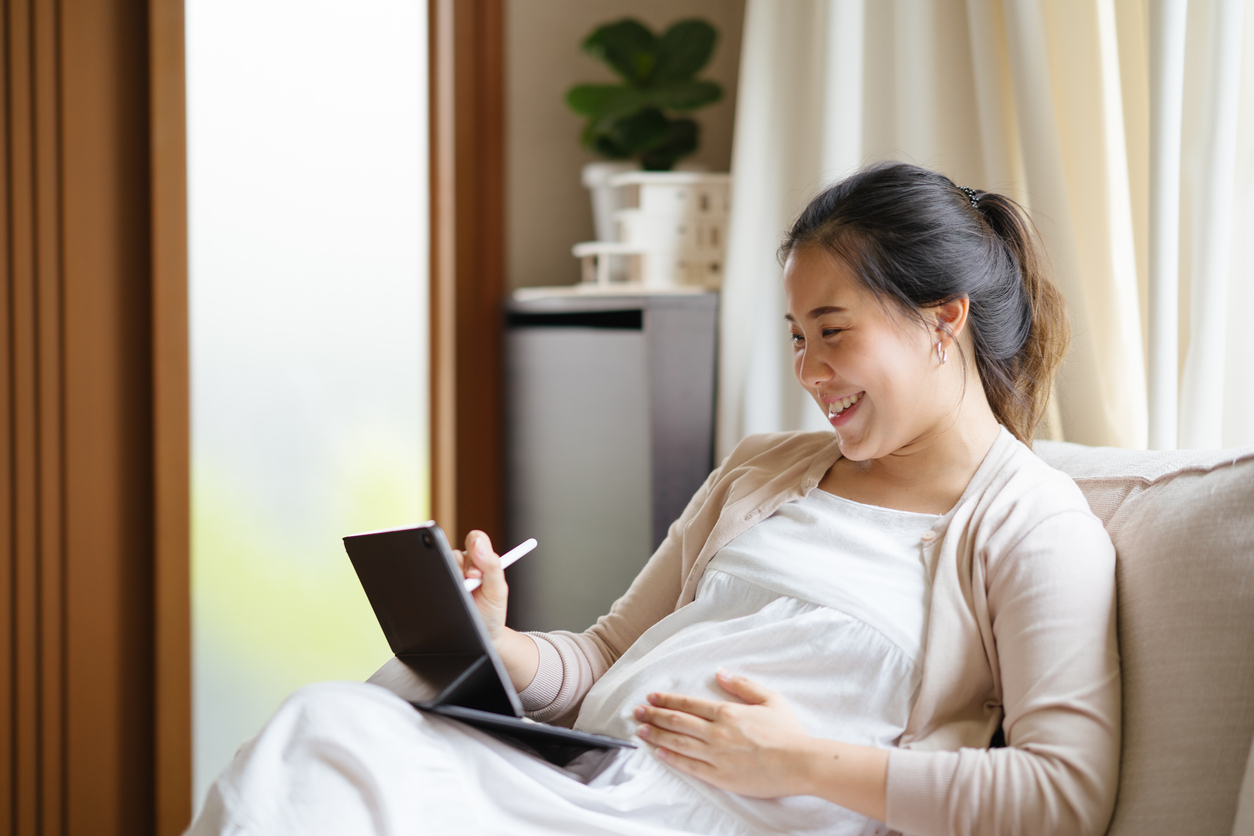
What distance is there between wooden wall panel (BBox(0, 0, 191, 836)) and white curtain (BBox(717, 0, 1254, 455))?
122cm

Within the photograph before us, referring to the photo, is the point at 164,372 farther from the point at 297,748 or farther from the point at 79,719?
the point at 297,748

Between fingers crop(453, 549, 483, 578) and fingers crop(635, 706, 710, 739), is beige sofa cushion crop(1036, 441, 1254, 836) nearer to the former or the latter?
fingers crop(635, 706, 710, 739)

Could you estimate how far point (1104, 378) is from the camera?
1289 mm

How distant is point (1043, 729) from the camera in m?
0.82

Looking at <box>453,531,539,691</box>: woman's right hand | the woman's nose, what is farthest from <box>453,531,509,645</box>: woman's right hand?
the woman's nose

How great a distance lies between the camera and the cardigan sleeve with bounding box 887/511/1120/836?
812 mm

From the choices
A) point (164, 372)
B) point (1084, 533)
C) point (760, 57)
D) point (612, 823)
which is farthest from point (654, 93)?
point (612, 823)

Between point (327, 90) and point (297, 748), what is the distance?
1520mm

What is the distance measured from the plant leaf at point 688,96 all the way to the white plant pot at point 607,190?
17cm

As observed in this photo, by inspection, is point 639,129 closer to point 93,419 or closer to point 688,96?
point 688,96

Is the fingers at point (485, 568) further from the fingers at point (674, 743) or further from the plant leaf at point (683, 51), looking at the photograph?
the plant leaf at point (683, 51)

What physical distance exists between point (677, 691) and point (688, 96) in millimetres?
1361

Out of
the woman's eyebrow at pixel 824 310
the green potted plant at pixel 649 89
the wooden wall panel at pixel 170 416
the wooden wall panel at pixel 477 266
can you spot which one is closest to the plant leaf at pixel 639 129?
the green potted plant at pixel 649 89

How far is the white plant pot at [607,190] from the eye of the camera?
2121 millimetres
